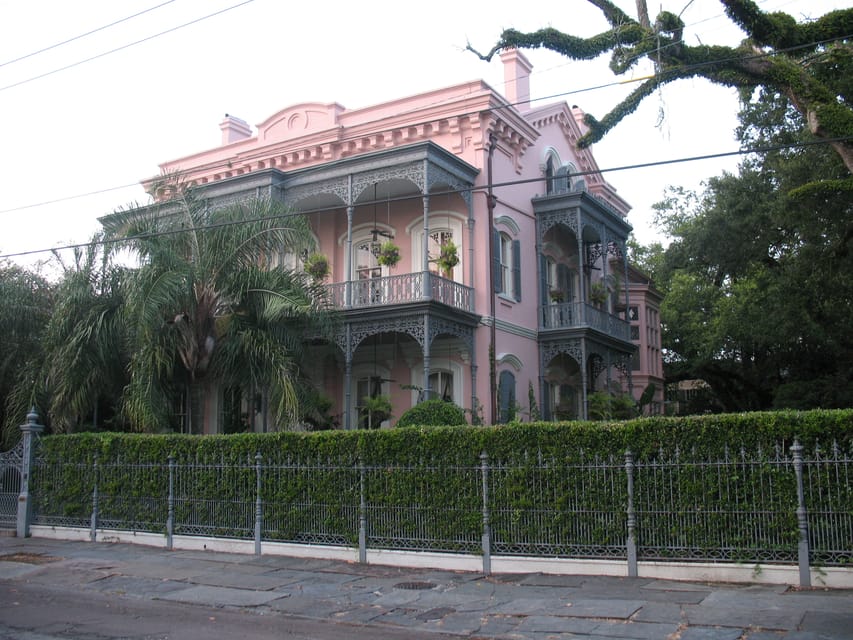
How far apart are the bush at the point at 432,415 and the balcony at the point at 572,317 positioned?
6238mm

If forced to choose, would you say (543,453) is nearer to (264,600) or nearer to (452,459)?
(452,459)

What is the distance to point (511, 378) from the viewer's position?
68.1 feet

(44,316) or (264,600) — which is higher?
(44,316)

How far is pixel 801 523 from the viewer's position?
9.85m

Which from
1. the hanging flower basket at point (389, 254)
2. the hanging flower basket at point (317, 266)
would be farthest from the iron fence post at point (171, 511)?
the hanging flower basket at point (389, 254)

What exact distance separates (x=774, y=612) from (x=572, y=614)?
2065 mm

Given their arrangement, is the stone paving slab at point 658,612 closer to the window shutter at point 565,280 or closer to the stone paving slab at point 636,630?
the stone paving slab at point 636,630

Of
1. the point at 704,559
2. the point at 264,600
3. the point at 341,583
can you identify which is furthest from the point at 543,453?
the point at 264,600

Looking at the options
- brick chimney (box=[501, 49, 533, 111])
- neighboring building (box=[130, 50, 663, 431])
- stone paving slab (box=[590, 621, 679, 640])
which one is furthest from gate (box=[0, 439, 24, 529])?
brick chimney (box=[501, 49, 533, 111])

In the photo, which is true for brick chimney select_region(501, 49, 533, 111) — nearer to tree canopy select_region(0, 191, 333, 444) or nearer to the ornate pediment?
the ornate pediment

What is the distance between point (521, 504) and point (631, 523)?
5.13 feet

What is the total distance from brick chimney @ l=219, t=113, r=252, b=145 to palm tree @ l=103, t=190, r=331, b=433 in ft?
31.1

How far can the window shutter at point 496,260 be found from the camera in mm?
20109

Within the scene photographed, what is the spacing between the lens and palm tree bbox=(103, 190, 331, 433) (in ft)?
53.3
